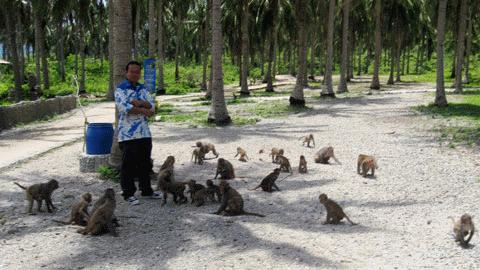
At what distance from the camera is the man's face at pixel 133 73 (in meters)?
7.53

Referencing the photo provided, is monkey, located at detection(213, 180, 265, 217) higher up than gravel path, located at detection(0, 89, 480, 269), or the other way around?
monkey, located at detection(213, 180, 265, 217)

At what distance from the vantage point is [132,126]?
7.64 meters

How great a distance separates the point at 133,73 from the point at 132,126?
30.6 inches

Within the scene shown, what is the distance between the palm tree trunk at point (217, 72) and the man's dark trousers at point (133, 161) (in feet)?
31.3

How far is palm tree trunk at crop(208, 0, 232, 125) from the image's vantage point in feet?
55.5

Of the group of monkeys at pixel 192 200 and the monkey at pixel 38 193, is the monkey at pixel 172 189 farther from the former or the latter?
the monkey at pixel 38 193

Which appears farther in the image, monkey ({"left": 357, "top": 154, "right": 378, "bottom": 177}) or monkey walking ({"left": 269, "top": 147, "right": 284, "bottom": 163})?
monkey walking ({"left": 269, "top": 147, "right": 284, "bottom": 163})

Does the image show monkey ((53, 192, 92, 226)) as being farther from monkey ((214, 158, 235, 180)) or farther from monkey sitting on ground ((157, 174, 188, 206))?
monkey ((214, 158, 235, 180))

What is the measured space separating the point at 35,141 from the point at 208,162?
639cm

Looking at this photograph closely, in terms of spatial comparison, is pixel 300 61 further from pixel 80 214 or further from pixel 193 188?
pixel 80 214

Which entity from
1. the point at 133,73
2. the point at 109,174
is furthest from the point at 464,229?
the point at 109,174

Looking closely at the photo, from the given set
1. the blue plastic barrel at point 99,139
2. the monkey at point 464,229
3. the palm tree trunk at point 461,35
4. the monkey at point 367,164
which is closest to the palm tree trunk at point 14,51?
the blue plastic barrel at point 99,139

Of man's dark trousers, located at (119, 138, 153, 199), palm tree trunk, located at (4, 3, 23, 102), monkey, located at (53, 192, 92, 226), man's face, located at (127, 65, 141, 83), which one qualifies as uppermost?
palm tree trunk, located at (4, 3, 23, 102)

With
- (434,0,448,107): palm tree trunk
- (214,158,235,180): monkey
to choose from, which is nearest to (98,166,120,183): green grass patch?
(214,158,235,180): monkey
